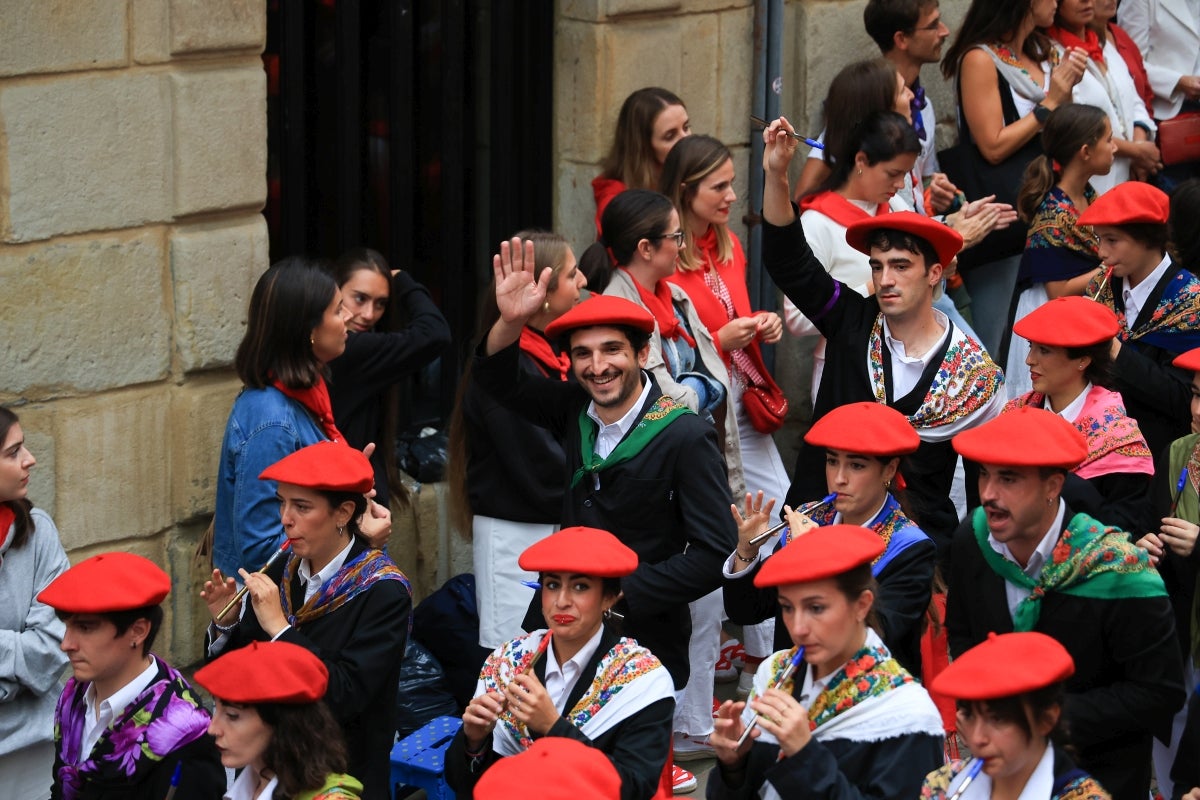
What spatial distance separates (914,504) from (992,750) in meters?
2.00

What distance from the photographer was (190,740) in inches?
192

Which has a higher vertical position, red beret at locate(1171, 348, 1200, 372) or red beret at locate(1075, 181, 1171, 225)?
red beret at locate(1075, 181, 1171, 225)

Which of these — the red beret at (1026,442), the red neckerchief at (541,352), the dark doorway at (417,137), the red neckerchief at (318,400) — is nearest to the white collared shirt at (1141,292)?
the red beret at (1026,442)

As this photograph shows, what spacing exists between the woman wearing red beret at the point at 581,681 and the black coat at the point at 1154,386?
257cm

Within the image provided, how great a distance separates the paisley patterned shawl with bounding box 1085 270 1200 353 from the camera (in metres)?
6.82

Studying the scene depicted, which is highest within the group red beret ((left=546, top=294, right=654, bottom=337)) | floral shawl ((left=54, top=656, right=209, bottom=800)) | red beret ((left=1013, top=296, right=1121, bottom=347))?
red beret ((left=546, top=294, right=654, bottom=337))

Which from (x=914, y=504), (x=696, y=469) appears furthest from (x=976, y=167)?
(x=696, y=469)

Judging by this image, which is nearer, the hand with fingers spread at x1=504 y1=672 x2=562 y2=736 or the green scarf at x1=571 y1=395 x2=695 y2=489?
the hand with fingers spread at x1=504 y1=672 x2=562 y2=736

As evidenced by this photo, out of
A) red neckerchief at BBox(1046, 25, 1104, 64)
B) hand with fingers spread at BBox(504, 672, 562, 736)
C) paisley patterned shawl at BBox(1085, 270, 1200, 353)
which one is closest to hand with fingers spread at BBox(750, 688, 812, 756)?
hand with fingers spread at BBox(504, 672, 562, 736)

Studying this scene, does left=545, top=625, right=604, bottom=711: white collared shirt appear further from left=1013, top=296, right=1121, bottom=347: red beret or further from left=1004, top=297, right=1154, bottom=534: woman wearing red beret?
left=1013, top=296, right=1121, bottom=347: red beret

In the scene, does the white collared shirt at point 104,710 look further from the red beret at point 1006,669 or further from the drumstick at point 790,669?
the red beret at point 1006,669

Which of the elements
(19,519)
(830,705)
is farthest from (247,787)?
(830,705)

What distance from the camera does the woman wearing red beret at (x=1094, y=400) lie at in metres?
5.80

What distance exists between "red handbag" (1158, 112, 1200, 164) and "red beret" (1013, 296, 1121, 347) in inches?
140
